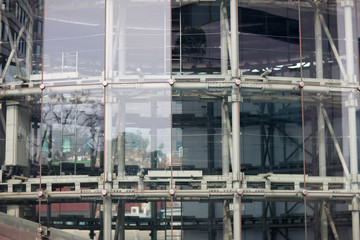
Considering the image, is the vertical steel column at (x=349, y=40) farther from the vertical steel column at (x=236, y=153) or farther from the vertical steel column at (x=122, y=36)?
the vertical steel column at (x=122, y=36)

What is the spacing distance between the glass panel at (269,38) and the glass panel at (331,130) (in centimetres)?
110

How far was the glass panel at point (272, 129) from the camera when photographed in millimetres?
19297

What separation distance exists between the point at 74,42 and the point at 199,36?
349 centimetres

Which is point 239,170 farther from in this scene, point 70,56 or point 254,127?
point 70,56

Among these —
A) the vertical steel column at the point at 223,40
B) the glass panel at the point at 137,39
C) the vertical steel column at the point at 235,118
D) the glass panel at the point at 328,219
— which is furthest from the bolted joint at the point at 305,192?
the glass panel at the point at 137,39

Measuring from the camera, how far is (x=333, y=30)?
66.4 ft

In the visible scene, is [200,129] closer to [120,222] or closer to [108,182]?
[108,182]

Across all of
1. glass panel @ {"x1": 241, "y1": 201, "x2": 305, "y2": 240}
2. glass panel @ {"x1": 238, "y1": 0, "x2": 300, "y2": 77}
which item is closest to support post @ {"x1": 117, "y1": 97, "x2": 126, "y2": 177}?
glass panel @ {"x1": 241, "y1": 201, "x2": 305, "y2": 240}

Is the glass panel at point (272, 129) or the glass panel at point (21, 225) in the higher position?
the glass panel at point (272, 129)

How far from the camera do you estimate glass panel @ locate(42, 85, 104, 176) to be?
62.2ft

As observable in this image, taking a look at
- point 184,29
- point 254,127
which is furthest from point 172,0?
point 254,127

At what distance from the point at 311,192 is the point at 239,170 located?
2079 mm

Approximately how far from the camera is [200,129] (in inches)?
759

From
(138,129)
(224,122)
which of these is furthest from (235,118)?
(138,129)
